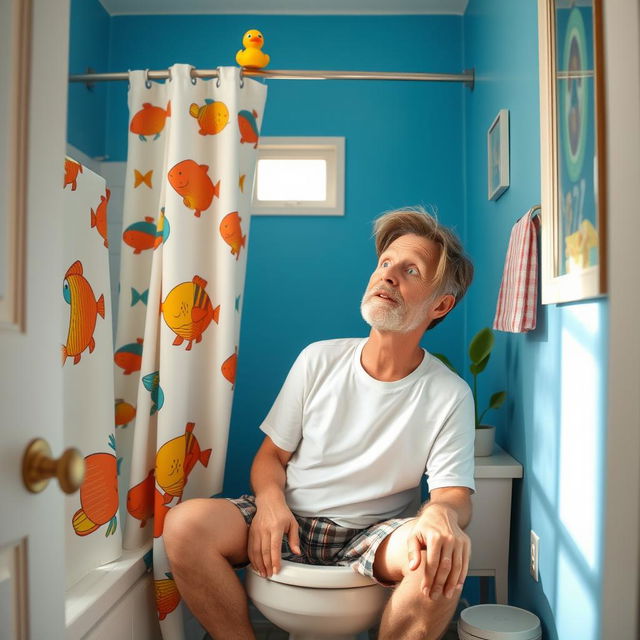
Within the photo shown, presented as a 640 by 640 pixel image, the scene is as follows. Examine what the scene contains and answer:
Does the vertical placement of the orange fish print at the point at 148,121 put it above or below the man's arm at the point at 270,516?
above

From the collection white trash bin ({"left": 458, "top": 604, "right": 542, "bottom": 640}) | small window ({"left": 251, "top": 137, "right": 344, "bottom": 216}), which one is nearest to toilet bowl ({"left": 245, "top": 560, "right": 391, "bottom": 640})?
white trash bin ({"left": 458, "top": 604, "right": 542, "bottom": 640})

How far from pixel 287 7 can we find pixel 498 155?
4.42 feet

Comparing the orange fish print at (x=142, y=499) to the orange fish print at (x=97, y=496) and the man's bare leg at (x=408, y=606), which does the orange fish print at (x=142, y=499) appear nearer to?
the orange fish print at (x=97, y=496)

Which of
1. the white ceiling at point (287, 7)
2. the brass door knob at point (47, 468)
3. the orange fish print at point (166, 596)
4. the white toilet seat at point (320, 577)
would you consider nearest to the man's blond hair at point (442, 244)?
the white toilet seat at point (320, 577)

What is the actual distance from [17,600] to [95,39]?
265cm

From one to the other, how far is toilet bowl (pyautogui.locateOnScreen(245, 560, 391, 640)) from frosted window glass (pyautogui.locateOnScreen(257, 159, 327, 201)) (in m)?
1.77

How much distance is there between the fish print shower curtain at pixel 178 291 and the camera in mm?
1903

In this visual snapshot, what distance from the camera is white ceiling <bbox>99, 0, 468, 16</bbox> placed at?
2.90 m

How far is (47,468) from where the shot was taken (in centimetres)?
77

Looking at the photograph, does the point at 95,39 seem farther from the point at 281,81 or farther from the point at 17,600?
the point at 17,600

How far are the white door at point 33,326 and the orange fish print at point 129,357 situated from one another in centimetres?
120

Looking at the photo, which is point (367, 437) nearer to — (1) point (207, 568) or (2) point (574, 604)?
(1) point (207, 568)

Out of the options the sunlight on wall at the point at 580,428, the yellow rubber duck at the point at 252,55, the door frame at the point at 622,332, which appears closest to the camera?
the door frame at the point at 622,332

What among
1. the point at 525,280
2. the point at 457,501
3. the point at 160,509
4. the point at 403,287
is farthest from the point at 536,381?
the point at 160,509
